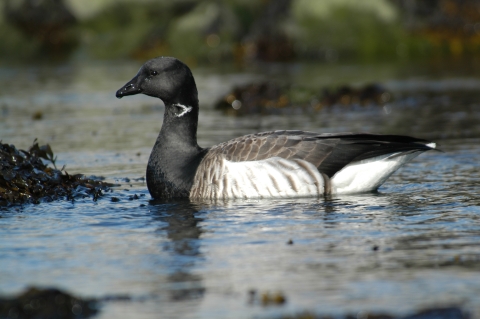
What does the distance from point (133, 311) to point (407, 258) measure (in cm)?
246

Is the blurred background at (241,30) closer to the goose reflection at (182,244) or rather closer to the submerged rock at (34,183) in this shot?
the submerged rock at (34,183)

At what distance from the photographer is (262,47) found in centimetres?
3306

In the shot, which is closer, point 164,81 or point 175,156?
point 175,156

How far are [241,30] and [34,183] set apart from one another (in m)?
24.6

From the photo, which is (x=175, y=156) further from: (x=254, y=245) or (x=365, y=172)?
(x=254, y=245)

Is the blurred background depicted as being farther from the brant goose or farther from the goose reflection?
the goose reflection

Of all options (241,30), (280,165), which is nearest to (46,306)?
(280,165)

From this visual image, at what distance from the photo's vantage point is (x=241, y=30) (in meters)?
34.1

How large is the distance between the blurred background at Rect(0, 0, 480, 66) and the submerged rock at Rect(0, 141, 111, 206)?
21.5m

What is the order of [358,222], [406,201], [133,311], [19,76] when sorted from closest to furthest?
[133,311], [358,222], [406,201], [19,76]

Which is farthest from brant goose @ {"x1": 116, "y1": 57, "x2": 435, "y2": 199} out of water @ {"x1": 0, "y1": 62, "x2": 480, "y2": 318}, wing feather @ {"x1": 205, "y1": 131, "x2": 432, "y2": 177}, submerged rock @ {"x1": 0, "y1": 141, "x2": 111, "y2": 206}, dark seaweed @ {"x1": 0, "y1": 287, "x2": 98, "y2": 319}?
dark seaweed @ {"x1": 0, "y1": 287, "x2": 98, "y2": 319}

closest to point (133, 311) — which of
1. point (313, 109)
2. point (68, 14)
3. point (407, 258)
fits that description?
point (407, 258)

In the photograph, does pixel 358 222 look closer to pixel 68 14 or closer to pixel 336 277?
pixel 336 277

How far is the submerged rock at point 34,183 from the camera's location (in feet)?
33.0
